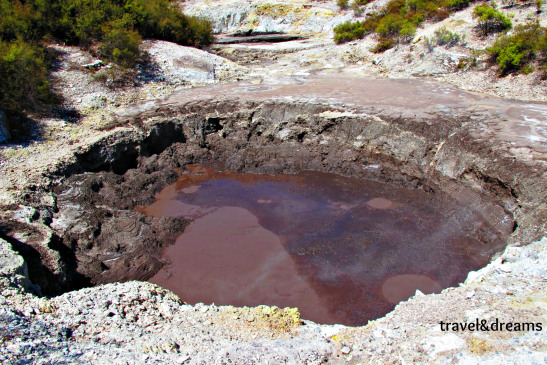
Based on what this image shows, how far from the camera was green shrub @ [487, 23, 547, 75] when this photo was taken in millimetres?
14883

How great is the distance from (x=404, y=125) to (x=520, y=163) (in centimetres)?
381

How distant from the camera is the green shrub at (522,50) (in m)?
14.9

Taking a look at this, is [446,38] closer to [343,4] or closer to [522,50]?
[522,50]

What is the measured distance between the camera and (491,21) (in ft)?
57.4

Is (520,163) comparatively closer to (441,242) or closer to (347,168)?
(441,242)

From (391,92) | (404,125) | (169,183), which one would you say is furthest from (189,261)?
(391,92)

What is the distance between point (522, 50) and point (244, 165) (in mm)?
12585

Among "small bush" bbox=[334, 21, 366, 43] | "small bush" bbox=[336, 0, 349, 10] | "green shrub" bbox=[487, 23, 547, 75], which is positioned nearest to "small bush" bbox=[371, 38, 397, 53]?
"small bush" bbox=[334, 21, 366, 43]

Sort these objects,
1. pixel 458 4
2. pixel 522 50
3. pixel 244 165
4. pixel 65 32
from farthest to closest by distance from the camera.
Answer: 1. pixel 458 4
2. pixel 65 32
3. pixel 522 50
4. pixel 244 165

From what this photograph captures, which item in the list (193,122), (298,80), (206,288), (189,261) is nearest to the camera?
(206,288)

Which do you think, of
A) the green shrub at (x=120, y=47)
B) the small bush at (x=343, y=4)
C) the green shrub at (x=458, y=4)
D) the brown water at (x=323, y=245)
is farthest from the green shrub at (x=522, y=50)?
the small bush at (x=343, y=4)

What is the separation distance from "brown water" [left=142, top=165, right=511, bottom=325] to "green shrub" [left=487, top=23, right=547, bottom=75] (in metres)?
8.33

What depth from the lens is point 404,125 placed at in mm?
12391

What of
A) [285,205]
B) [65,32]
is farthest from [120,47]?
[285,205]
